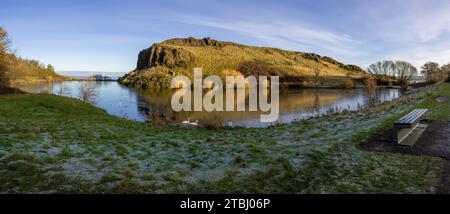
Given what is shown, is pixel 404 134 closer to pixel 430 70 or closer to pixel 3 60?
pixel 3 60

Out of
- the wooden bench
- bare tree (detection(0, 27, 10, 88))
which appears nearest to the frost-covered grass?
the wooden bench

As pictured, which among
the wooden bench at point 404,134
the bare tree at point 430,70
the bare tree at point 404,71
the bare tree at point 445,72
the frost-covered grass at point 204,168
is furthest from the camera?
the bare tree at point 404,71

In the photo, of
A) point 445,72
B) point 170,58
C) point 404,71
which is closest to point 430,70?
point 404,71

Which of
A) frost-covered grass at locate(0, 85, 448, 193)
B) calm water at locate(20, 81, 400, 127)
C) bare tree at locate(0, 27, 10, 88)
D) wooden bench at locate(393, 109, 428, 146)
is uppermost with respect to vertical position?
bare tree at locate(0, 27, 10, 88)

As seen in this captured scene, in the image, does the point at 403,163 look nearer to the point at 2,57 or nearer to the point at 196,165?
the point at 196,165

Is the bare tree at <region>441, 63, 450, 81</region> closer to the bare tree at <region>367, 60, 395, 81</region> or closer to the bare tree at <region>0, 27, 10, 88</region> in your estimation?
the bare tree at <region>367, 60, 395, 81</region>

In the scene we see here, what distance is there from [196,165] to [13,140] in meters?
7.38

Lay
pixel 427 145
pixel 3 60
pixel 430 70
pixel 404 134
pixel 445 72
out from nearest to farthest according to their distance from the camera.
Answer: pixel 427 145 → pixel 404 134 → pixel 3 60 → pixel 445 72 → pixel 430 70

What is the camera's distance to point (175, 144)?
1549cm

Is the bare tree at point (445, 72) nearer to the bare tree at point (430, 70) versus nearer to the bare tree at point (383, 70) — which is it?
the bare tree at point (430, 70)

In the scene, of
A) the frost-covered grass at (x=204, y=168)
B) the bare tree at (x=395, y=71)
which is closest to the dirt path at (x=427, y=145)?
the frost-covered grass at (x=204, y=168)

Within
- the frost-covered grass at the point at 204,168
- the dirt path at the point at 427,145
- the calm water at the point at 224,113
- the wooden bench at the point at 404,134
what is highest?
the wooden bench at the point at 404,134

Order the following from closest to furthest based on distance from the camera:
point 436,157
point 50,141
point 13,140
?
point 436,157 < point 13,140 < point 50,141
